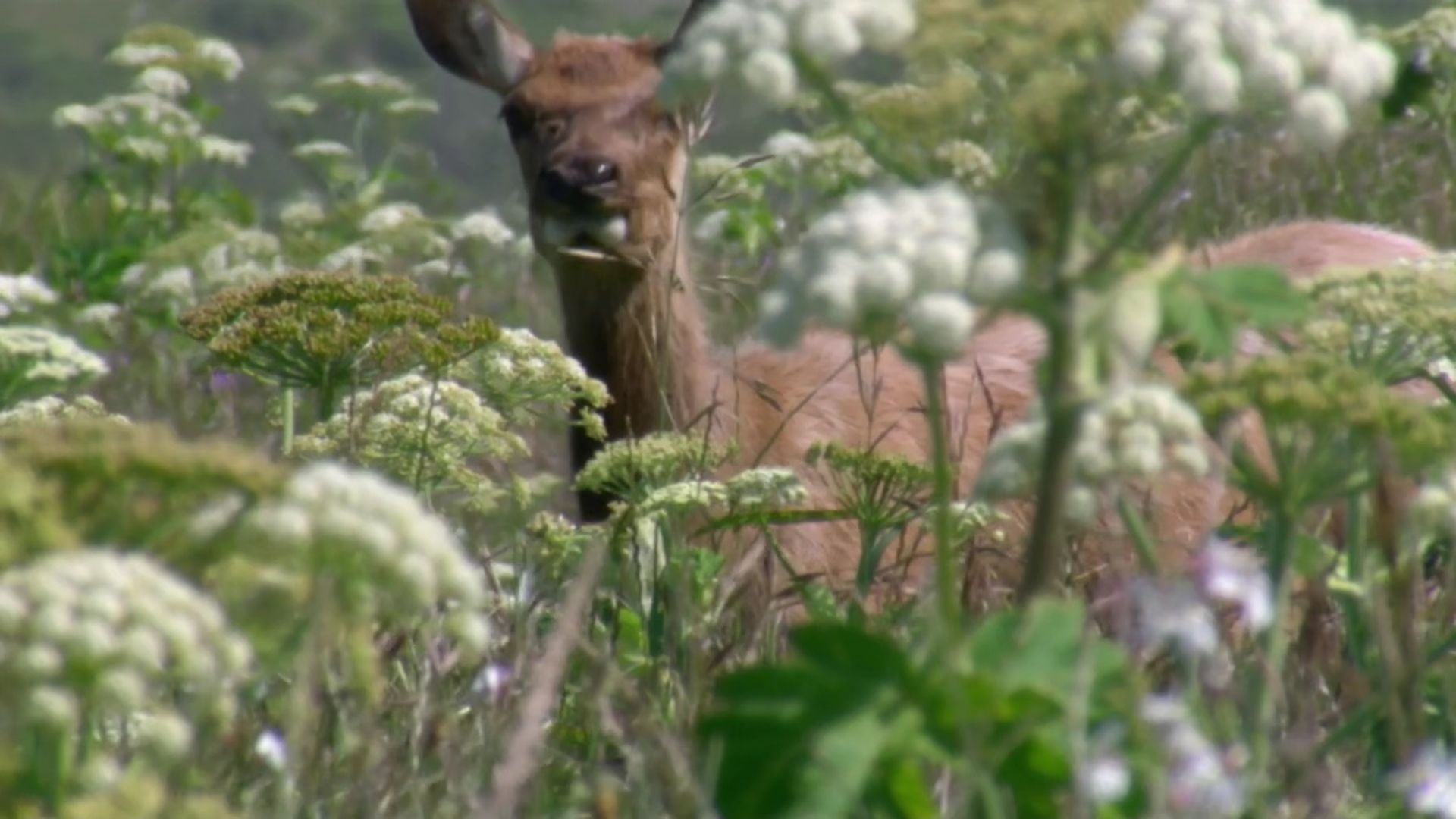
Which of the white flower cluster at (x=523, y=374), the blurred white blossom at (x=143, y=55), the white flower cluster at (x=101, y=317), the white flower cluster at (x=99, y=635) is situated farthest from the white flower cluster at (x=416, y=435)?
the blurred white blossom at (x=143, y=55)

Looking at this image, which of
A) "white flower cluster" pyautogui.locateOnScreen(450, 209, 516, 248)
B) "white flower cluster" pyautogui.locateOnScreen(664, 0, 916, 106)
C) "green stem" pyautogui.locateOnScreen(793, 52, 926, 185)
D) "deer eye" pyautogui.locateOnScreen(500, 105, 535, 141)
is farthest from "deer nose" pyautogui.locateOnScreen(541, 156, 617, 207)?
"white flower cluster" pyautogui.locateOnScreen(664, 0, 916, 106)

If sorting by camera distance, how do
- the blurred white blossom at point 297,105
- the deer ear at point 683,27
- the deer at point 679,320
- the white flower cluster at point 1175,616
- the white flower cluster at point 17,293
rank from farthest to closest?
the blurred white blossom at point 297,105 → the deer ear at point 683,27 → the deer at point 679,320 → the white flower cluster at point 17,293 → the white flower cluster at point 1175,616

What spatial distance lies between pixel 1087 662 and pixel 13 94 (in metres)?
70.6

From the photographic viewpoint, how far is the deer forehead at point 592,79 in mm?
7277

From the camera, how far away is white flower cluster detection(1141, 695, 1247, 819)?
222 cm

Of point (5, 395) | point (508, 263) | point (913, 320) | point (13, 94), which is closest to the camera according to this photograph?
point (913, 320)

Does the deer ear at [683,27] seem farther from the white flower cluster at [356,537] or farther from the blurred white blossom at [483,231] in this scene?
the white flower cluster at [356,537]

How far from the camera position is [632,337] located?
272 inches

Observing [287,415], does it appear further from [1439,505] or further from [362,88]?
[362,88]

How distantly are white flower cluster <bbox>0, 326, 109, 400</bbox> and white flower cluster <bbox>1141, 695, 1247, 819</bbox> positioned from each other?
8.95ft

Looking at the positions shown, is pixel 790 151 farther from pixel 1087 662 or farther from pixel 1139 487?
pixel 1087 662

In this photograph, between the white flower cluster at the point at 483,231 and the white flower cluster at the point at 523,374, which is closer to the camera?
the white flower cluster at the point at 523,374

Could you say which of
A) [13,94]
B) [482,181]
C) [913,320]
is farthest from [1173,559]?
[13,94]

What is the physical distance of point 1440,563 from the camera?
4793 mm
